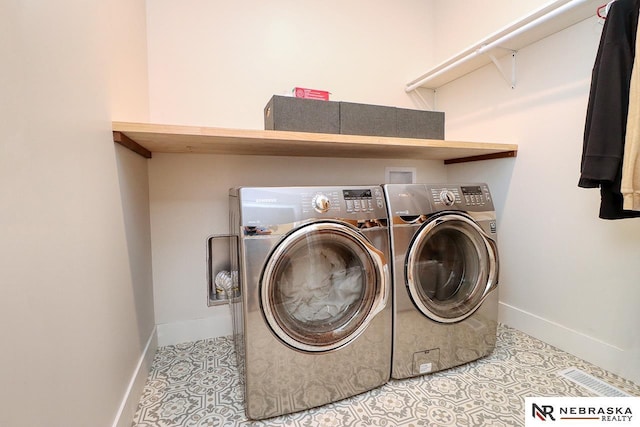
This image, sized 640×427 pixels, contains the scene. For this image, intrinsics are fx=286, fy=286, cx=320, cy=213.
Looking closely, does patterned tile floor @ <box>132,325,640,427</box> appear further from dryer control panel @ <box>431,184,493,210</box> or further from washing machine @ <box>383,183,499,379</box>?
dryer control panel @ <box>431,184,493,210</box>

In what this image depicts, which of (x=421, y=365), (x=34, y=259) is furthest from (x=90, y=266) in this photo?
(x=421, y=365)

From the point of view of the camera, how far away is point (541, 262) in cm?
Answer: 167

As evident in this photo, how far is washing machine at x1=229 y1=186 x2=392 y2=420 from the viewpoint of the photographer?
3.62 ft

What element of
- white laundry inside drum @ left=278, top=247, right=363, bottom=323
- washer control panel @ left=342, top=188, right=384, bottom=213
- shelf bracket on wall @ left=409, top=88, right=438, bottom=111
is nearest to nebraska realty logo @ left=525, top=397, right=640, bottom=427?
white laundry inside drum @ left=278, top=247, right=363, bottom=323

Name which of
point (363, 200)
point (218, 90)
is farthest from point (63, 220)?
point (218, 90)

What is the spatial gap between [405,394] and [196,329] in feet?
4.11

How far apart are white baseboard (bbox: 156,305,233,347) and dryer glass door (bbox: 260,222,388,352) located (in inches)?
32.6

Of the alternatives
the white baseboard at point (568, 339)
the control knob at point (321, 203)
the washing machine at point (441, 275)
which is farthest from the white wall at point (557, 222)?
the control knob at point (321, 203)

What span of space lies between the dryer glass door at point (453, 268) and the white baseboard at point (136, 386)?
1250 millimetres

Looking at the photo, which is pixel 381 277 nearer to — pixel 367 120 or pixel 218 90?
pixel 367 120

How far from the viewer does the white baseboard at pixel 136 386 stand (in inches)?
41.1

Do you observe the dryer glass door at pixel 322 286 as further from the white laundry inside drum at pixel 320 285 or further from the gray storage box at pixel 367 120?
the gray storage box at pixel 367 120

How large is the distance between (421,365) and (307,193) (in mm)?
1010

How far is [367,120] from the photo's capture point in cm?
153
